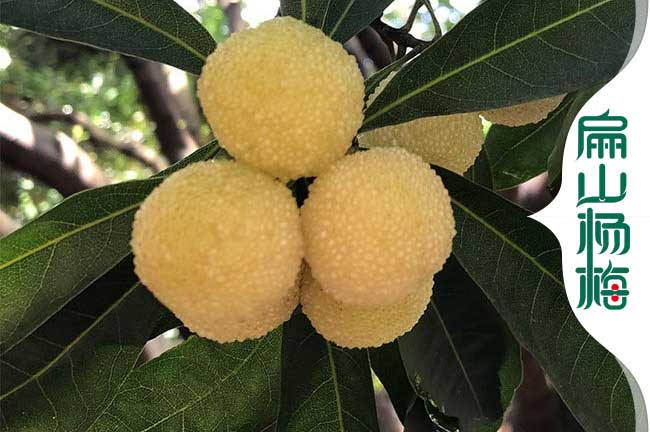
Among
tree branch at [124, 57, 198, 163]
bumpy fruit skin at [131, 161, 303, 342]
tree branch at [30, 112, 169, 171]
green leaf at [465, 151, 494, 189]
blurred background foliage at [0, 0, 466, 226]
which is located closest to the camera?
bumpy fruit skin at [131, 161, 303, 342]

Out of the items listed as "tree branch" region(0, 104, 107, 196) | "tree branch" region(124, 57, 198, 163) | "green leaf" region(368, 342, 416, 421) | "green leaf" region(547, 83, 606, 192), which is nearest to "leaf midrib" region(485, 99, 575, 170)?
"green leaf" region(547, 83, 606, 192)

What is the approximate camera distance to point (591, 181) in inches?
25.7

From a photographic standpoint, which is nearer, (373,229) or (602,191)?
(373,229)

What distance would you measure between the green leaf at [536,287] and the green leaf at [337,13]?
13cm

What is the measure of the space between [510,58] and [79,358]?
0.37 meters

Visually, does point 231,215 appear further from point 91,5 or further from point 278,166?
point 91,5

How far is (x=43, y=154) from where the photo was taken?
129 centimetres

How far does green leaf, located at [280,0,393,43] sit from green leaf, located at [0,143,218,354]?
0.16 m

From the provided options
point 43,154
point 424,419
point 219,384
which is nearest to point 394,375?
point 424,419

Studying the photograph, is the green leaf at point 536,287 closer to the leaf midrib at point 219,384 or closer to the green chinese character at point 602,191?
the green chinese character at point 602,191

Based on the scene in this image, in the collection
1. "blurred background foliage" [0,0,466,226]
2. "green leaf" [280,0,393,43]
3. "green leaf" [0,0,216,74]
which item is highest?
"green leaf" [0,0,216,74]

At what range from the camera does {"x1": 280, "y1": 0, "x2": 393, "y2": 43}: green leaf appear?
55 cm

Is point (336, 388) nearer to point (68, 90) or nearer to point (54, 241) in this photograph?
point (54, 241)

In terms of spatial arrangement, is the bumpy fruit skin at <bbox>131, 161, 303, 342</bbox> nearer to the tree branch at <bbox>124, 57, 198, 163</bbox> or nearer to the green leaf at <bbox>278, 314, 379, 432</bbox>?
the green leaf at <bbox>278, 314, 379, 432</bbox>
